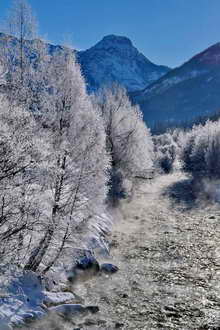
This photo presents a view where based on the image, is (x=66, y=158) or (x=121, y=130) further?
(x=121, y=130)

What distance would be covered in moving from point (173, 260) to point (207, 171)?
45203 mm

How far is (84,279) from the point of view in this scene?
18.8 m

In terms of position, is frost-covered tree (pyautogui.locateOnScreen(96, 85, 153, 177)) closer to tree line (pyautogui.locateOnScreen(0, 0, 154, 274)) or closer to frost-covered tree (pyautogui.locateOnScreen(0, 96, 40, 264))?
tree line (pyautogui.locateOnScreen(0, 0, 154, 274))

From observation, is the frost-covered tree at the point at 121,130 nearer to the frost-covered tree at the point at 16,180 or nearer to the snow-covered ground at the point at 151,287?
the snow-covered ground at the point at 151,287

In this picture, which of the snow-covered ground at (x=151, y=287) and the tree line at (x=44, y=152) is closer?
the tree line at (x=44, y=152)

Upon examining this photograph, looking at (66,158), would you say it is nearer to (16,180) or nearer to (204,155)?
(16,180)

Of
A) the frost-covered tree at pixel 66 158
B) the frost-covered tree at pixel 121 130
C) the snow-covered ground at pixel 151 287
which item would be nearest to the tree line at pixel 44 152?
the frost-covered tree at pixel 66 158

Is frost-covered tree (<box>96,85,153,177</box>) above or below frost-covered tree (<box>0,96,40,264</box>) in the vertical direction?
above

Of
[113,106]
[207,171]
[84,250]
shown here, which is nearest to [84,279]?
[84,250]

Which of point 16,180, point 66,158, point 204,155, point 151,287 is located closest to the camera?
point 16,180

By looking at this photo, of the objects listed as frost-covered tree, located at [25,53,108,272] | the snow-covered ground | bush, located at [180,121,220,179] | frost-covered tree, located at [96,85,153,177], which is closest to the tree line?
frost-covered tree, located at [25,53,108,272]

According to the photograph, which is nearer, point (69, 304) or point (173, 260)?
point (69, 304)

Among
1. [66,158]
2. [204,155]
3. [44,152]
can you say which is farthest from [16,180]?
[204,155]

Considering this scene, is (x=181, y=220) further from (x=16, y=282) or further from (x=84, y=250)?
(x=16, y=282)
